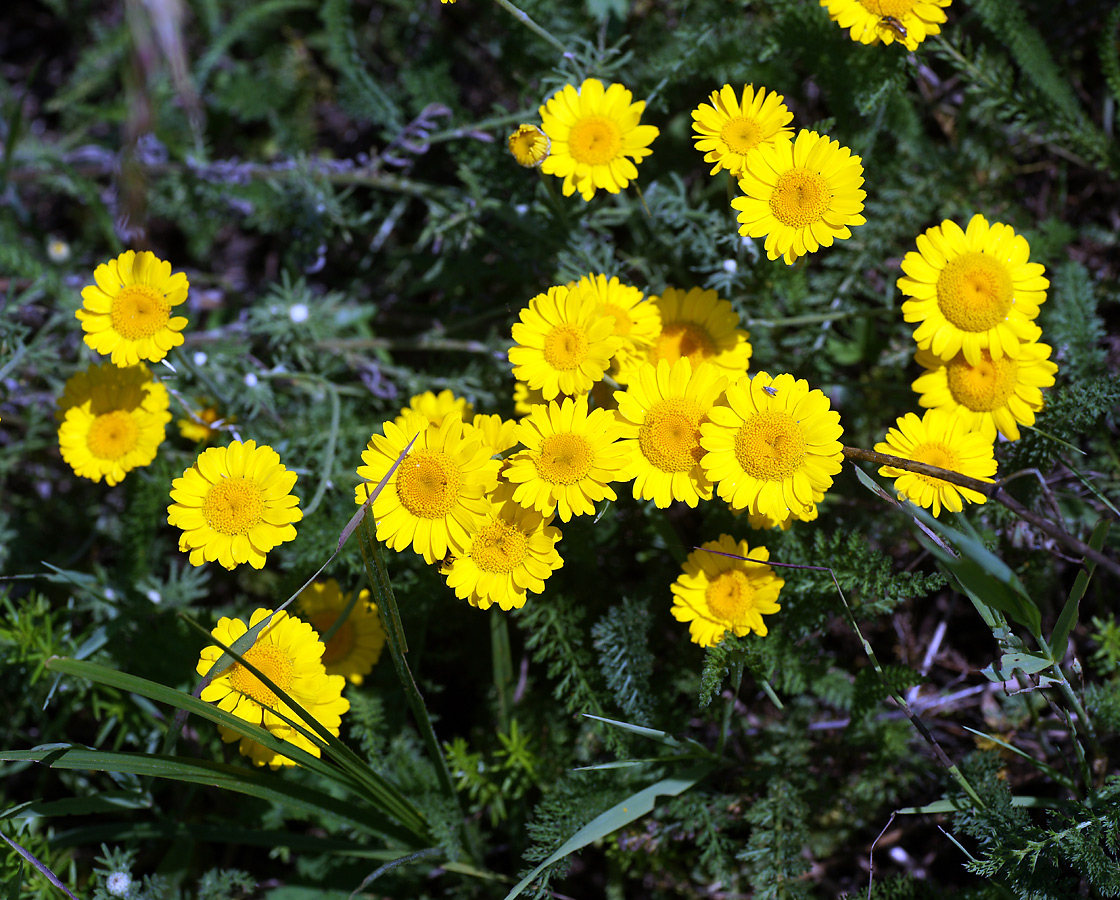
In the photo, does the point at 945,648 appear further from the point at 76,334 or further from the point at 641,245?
the point at 76,334

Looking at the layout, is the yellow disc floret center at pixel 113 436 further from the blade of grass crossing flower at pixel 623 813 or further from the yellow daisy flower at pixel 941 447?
the yellow daisy flower at pixel 941 447

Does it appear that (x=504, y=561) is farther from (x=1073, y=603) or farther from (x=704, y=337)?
(x=1073, y=603)

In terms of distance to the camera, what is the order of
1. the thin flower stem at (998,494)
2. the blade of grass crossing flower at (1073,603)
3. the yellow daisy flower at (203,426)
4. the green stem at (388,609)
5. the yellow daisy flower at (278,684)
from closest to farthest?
the thin flower stem at (998,494) < the blade of grass crossing flower at (1073,603) < the green stem at (388,609) < the yellow daisy flower at (278,684) < the yellow daisy flower at (203,426)

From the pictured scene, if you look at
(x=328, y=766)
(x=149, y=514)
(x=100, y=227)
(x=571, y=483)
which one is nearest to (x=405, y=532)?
(x=571, y=483)

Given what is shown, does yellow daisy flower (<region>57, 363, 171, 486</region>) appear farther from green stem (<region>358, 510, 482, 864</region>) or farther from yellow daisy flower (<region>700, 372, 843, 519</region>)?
yellow daisy flower (<region>700, 372, 843, 519</region>)

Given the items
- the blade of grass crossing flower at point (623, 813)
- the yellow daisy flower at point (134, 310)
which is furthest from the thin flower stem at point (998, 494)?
the yellow daisy flower at point (134, 310)

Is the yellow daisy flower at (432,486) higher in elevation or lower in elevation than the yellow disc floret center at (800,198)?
lower
